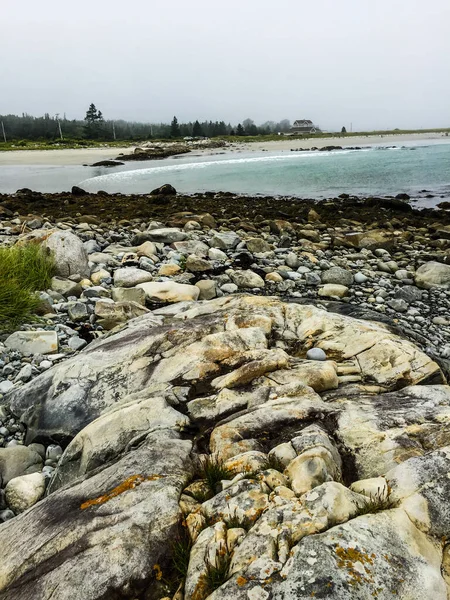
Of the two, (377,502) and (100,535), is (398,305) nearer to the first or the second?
(377,502)

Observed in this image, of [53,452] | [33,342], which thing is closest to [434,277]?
[33,342]

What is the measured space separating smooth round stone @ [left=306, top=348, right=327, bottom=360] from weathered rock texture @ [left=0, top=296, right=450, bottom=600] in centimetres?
13

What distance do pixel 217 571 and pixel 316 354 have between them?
2.97 metres

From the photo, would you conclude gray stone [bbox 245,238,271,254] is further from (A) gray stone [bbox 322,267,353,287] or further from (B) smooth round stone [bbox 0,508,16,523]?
(B) smooth round stone [bbox 0,508,16,523]

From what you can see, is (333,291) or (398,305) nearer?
(398,305)

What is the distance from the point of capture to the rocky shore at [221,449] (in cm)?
202

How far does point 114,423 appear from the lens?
3.70 metres

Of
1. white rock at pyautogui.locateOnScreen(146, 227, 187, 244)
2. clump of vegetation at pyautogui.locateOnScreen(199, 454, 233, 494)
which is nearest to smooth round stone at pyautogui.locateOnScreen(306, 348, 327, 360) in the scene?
clump of vegetation at pyautogui.locateOnScreen(199, 454, 233, 494)

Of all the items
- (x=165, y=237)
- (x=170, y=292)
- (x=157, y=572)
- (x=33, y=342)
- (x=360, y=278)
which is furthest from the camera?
(x=165, y=237)

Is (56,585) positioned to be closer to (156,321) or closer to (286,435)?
(286,435)

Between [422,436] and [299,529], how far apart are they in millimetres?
1394

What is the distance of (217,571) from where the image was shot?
1948mm

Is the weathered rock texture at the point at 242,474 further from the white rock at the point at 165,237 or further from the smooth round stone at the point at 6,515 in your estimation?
the white rock at the point at 165,237

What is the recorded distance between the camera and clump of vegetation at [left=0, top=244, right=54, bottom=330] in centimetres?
677
